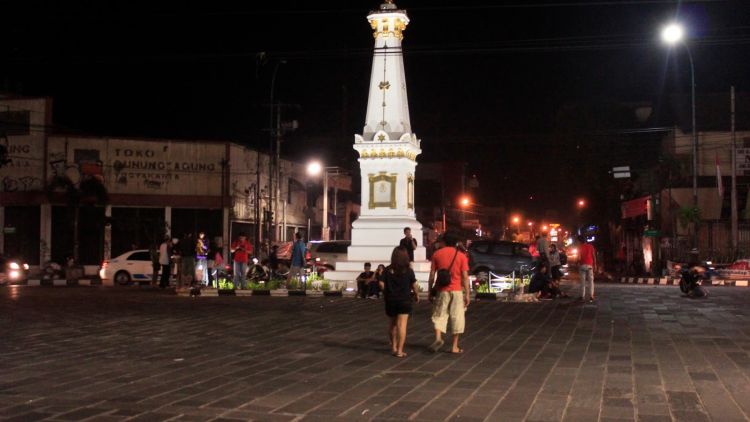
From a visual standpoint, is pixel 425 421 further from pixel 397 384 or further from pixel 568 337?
pixel 568 337

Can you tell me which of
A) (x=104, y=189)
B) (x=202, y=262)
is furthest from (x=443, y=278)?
(x=104, y=189)

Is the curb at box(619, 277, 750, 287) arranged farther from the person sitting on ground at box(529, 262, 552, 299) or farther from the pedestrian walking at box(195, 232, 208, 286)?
the pedestrian walking at box(195, 232, 208, 286)

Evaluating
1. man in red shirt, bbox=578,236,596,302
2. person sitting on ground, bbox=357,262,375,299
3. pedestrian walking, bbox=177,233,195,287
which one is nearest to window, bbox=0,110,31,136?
pedestrian walking, bbox=177,233,195,287

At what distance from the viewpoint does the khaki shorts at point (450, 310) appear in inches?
424

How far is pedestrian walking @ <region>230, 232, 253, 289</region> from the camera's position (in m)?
21.9

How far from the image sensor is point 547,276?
20.5m

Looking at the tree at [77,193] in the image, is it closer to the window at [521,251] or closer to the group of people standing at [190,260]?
the group of people standing at [190,260]

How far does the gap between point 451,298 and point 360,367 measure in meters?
1.93

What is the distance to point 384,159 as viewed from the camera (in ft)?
77.2

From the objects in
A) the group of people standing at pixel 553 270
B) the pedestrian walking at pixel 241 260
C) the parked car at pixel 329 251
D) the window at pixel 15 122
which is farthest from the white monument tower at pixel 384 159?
the window at pixel 15 122

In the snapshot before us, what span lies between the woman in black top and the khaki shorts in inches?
18.6

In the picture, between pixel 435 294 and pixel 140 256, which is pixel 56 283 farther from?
pixel 435 294

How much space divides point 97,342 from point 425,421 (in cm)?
679

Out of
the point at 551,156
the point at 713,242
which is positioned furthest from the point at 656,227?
the point at 551,156
